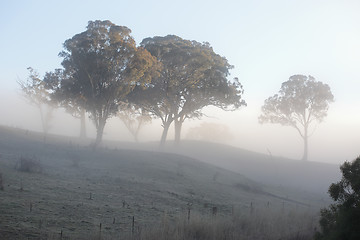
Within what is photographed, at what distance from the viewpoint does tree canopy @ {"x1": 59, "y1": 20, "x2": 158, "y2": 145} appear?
27969 millimetres

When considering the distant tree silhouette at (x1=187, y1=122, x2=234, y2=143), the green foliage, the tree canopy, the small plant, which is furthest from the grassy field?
the distant tree silhouette at (x1=187, y1=122, x2=234, y2=143)

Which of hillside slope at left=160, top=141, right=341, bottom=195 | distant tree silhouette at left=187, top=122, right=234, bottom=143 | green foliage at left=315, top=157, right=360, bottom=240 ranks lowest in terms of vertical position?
hillside slope at left=160, top=141, right=341, bottom=195

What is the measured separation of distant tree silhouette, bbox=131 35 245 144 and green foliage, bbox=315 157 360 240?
28.4 meters

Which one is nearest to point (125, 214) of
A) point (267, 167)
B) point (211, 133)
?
point (267, 167)

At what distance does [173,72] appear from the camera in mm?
34625

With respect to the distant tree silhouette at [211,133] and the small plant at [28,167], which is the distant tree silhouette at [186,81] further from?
the distant tree silhouette at [211,133]

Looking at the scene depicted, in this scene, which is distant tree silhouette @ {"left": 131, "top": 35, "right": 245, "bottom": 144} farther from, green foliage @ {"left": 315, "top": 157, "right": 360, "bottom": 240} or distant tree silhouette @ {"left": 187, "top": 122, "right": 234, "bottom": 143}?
distant tree silhouette @ {"left": 187, "top": 122, "right": 234, "bottom": 143}

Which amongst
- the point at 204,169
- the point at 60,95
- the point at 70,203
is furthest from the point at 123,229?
the point at 60,95

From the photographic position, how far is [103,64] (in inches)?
1097

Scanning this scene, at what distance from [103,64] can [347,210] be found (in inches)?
1005

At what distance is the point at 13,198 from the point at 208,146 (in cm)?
4213

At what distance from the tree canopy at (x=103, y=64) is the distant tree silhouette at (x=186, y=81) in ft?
14.5

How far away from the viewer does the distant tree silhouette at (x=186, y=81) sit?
3375cm

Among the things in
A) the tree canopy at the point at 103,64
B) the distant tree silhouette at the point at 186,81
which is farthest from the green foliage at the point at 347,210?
the distant tree silhouette at the point at 186,81
